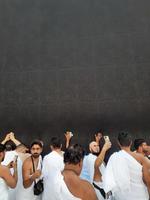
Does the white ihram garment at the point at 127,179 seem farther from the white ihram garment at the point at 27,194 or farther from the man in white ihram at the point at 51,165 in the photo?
the white ihram garment at the point at 27,194

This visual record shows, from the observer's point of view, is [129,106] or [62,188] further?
[129,106]

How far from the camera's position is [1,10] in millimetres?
9492

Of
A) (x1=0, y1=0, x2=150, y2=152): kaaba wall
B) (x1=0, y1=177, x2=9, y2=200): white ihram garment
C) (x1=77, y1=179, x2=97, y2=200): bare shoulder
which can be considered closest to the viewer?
(x1=77, y1=179, x2=97, y2=200): bare shoulder

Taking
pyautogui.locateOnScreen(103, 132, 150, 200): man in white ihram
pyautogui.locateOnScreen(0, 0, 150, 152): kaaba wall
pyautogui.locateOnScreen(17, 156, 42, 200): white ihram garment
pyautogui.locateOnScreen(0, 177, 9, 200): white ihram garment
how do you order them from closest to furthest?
pyautogui.locateOnScreen(103, 132, 150, 200): man in white ihram → pyautogui.locateOnScreen(0, 177, 9, 200): white ihram garment → pyautogui.locateOnScreen(17, 156, 42, 200): white ihram garment → pyautogui.locateOnScreen(0, 0, 150, 152): kaaba wall

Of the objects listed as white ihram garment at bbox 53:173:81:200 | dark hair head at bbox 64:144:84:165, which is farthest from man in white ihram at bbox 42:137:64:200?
dark hair head at bbox 64:144:84:165

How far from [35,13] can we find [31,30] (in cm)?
53

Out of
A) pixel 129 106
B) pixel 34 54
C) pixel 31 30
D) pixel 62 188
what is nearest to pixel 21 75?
pixel 34 54

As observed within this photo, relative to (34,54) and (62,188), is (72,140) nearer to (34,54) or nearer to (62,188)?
(34,54)

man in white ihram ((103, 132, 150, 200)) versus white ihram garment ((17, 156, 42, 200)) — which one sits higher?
man in white ihram ((103, 132, 150, 200))

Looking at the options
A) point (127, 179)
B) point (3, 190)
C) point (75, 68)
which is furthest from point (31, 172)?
point (75, 68)

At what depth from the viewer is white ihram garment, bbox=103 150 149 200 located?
3.23 metres

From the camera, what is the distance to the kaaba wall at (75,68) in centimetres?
831

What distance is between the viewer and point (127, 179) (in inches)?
128

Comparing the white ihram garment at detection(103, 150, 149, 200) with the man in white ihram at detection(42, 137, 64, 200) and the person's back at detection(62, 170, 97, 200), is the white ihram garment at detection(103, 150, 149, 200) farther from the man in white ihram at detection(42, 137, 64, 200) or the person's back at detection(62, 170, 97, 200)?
the person's back at detection(62, 170, 97, 200)
